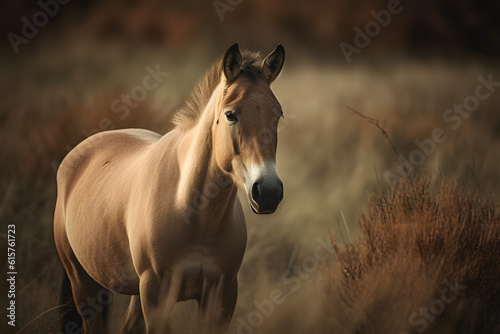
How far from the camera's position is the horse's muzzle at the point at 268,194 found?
262 centimetres

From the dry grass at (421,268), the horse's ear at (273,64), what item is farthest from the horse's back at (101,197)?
the dry grass at (421,268)

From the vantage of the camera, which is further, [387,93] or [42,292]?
[387,93]

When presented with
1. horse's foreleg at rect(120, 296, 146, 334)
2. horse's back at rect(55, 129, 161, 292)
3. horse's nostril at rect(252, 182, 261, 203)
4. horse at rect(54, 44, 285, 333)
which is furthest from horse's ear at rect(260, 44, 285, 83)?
horse's foreleg at rect(120, 296, 146, 334)

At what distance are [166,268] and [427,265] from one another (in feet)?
5.44

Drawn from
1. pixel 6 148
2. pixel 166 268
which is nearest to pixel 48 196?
pixel 6 148

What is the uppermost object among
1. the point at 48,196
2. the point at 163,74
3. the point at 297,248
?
the point at 163,74

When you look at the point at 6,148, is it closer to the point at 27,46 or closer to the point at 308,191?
the point at 27,46

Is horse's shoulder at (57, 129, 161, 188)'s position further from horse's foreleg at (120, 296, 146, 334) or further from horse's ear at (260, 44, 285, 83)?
horse's ear at (260, 44, 285, 83)

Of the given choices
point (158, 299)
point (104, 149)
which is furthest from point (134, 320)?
point (104, 149)

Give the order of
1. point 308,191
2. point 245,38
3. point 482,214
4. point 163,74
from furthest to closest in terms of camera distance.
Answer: point 245,38, point 163,74, point 308,191, point 482,214

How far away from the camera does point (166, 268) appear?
3.10 m

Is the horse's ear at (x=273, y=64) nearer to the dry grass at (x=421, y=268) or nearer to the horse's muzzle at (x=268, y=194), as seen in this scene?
the horse's muzzle at (x=268, y=194)

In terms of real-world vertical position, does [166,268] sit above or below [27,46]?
below

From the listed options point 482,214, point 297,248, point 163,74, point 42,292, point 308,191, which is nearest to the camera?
point 482,214
